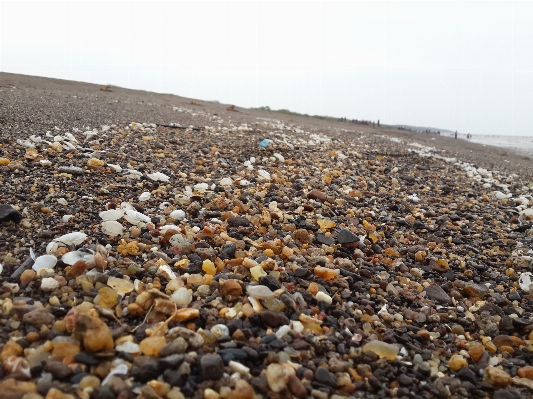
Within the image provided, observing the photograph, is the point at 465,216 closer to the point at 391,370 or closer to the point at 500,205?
the point at 500,205

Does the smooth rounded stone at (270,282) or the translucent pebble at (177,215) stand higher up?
the translucent pebble at (177,215)

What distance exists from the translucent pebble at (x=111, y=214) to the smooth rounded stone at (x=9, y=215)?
49 cm

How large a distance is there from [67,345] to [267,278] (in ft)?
3.35

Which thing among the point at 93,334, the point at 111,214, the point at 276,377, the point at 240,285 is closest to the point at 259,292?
the point at 240,285

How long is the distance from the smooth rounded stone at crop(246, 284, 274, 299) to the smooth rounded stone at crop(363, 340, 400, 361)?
53 cm

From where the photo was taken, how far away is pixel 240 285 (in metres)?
2.04

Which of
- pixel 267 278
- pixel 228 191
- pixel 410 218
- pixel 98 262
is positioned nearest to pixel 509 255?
pixel 410 218

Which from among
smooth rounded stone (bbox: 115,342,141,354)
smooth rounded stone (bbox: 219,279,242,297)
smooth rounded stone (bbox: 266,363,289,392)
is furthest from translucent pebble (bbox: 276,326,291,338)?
smooth rounded stone (bbox: 115,342,141,354)

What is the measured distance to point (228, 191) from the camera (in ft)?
12.0

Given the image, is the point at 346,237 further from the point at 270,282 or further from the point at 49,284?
the point at 49,284

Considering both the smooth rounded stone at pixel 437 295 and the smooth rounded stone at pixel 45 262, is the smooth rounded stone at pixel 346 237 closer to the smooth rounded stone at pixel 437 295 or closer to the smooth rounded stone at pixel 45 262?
the smooth rounded stone at pixel 437 295

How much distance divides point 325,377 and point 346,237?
1.50 metres

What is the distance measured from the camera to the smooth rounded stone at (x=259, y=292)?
1973 millimetres

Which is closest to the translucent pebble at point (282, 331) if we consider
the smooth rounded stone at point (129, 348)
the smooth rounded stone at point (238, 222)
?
the smooth rounded stone at point (129, 348)
